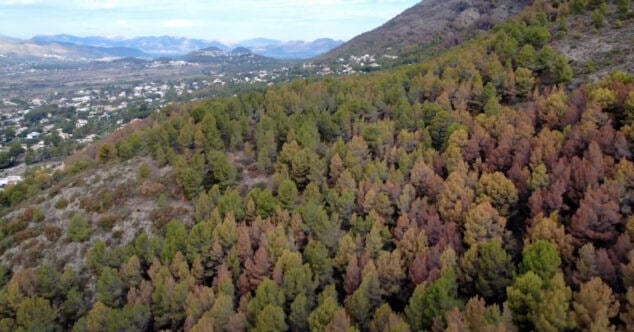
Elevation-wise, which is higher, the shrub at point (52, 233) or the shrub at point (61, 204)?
the shrub at point (61, 204)

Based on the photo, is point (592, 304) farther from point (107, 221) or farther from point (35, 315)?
point (107, 221)

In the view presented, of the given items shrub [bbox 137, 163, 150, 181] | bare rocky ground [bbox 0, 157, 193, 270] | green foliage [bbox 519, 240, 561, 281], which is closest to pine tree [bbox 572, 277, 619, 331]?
green foliage [bbox 519, 240, 561, 281]

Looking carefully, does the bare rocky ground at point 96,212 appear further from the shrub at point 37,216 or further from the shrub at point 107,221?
the shrub at point 37,216

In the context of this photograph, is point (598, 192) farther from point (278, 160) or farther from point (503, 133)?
point (278, 160)

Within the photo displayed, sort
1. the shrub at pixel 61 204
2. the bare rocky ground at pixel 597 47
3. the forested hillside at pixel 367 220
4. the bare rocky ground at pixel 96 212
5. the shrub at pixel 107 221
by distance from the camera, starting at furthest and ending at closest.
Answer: the bare rocky ground at pixel 597 47 → the shrub at pixel 61 204 → the shrub at pixel 107 221 → the bare rocky ground at pixel 96 212 → the forested hillside at pixel 367 220

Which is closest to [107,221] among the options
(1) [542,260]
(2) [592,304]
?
(1) [542,260]

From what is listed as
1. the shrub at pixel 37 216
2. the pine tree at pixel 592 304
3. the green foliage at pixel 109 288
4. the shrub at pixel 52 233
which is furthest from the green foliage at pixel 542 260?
the shrub at pixel 37 216

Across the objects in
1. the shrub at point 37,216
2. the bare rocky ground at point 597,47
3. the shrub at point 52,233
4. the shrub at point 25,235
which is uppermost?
the bare rocky ground at point 597,47
